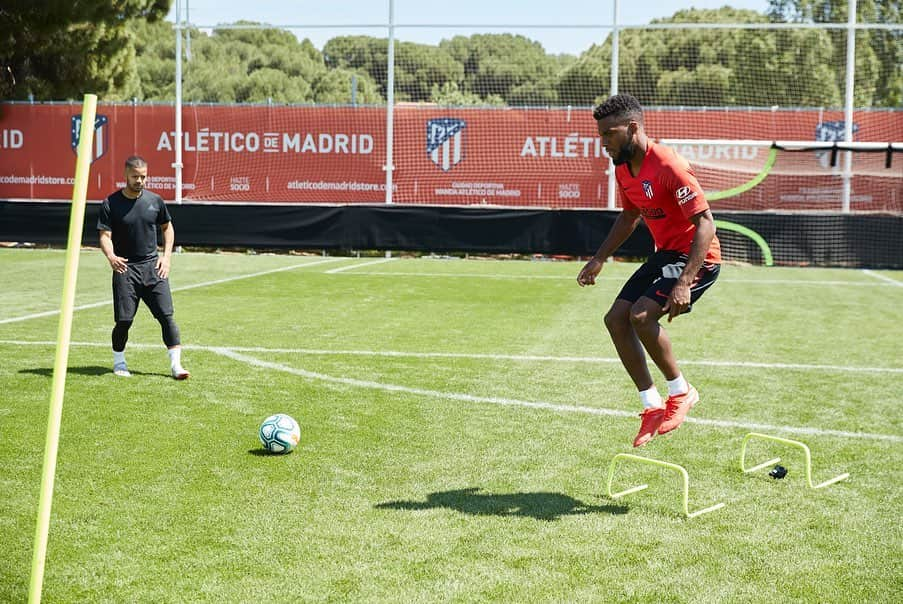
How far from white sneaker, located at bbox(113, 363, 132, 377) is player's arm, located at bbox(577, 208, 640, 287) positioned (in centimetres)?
452

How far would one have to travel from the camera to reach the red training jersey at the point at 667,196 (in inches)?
235

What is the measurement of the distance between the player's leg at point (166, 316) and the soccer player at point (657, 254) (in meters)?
4.52

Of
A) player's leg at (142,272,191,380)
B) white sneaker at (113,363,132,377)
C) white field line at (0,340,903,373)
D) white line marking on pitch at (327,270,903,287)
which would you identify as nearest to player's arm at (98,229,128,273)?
player's leg at (142,272,191,380)

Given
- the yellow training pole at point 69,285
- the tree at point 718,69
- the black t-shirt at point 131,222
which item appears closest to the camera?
the yellow training pole at point 69,285

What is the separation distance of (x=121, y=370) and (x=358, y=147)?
60.7 ft

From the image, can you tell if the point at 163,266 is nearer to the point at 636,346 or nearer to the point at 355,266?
the point at 636,346

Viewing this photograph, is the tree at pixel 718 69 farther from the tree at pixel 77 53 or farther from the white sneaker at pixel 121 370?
the white sneaker at pixel 121 370

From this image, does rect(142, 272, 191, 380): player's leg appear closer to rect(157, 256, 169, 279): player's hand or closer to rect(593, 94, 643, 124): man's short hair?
rect(157, 256, 169, 279): player's hand

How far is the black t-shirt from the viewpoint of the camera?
31.1 ft

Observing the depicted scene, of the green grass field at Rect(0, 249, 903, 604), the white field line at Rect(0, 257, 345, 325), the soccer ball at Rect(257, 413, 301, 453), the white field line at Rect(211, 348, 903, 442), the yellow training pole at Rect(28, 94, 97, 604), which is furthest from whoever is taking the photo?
the white field line at Rect(0, 257, 345, 325)

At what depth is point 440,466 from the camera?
6512 mm

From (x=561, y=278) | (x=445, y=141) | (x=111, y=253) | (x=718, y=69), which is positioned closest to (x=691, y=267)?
(x=111, y=253)

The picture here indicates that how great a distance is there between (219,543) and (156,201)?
5.37 meters

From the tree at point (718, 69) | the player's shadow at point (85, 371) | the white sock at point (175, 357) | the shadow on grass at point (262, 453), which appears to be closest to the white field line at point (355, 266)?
the tree at point (718, 69)
